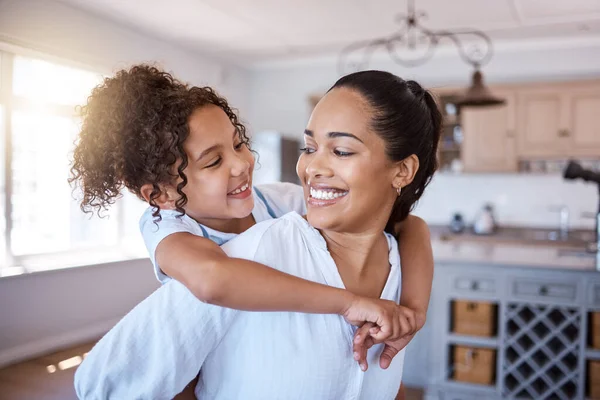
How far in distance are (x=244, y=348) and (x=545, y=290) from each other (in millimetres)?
2642

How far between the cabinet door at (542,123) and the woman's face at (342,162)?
561 centimetres

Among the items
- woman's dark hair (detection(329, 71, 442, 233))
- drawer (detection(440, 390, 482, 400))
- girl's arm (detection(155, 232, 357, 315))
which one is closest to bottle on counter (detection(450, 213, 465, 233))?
drawer (detection(440, 390, 482, 400))

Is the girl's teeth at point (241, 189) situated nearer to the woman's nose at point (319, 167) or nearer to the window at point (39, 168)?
the woman's nose at point (319, 167)

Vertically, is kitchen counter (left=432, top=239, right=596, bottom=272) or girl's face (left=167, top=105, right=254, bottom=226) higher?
girl's face (left=167, top=105, right=254, bottom=226)

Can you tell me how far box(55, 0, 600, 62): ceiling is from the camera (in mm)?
4617

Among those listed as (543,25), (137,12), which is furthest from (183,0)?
(543,25)

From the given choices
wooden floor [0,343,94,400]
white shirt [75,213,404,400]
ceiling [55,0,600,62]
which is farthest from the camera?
ceiling [55,0,600,62]

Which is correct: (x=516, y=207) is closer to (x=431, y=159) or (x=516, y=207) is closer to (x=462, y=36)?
(x=462, y=36)

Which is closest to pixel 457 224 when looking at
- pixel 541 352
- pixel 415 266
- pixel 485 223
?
pixel 485 223

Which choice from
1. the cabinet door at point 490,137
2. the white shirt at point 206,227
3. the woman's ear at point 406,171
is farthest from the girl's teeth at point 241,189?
the cabinet door at point 490,137

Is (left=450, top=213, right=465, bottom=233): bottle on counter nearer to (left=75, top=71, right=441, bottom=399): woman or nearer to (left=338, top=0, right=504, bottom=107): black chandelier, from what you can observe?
(left=338, top=0, right=504, bottom=107): black chandelier

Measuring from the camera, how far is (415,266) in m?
1.18

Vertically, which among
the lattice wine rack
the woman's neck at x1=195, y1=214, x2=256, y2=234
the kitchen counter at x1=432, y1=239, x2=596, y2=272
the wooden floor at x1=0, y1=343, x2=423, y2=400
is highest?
the woman's neck at x1=195, y1=214, x2=256, y2=234

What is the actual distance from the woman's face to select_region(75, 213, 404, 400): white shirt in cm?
6
